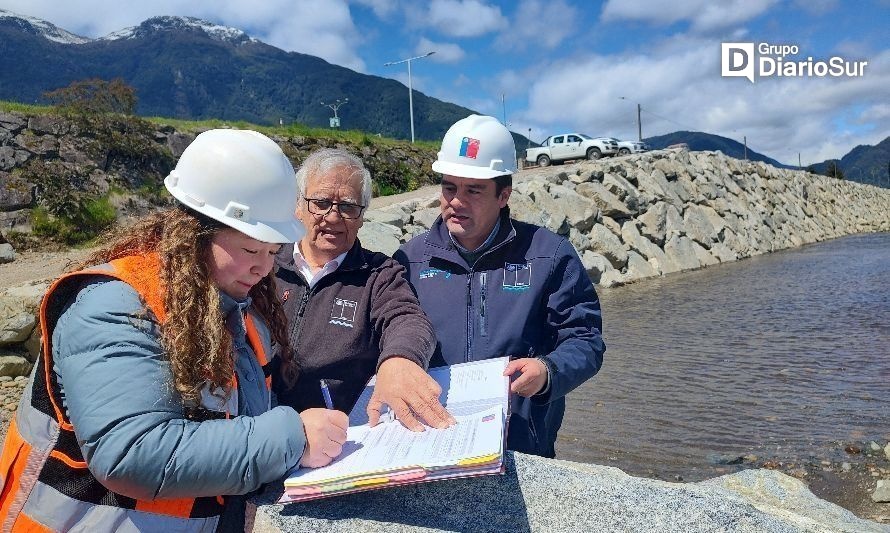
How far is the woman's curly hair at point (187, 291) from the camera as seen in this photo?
1327mm

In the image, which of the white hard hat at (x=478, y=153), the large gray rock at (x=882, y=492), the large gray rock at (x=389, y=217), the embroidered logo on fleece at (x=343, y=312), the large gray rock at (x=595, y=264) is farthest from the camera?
the large gray rock at (x=595, y=264)

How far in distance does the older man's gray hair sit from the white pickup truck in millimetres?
22211

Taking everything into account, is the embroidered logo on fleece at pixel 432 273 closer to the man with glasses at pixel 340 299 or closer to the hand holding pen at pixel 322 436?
the man with glasses at pixel 340 299

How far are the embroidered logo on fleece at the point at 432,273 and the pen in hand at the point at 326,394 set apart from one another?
650 millimetres

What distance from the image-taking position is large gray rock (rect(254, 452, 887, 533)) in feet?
5.16

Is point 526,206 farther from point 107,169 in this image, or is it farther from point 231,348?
point 231,348

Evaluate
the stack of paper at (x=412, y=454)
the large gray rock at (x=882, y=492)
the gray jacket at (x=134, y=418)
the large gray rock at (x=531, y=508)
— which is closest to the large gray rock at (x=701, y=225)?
the large gray rock at (x=882, y=492)

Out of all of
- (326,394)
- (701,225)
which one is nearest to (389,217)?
(326,394)

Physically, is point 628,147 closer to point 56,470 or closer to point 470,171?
point 470,171

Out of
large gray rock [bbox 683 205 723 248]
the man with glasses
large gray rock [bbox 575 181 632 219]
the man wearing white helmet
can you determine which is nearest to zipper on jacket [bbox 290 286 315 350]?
the man with glasses

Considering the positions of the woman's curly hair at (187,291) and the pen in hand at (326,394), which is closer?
the woman's curly hair at (187,291)

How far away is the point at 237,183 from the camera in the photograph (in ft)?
4.94

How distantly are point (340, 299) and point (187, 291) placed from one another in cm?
107

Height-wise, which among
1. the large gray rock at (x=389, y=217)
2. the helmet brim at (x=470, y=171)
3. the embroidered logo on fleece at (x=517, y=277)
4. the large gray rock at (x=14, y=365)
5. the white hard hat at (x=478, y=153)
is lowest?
the large gray rock at (x=14, y=365)
